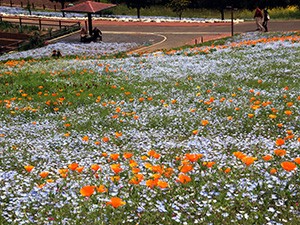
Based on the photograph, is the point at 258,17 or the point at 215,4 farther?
the point at 215,4

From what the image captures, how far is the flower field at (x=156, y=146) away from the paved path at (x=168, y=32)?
1834cm

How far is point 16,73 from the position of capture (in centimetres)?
1734

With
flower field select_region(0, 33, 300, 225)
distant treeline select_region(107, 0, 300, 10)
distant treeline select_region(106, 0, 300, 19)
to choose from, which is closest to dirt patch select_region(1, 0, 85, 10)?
distant treeline select_region(106, 0, 300, 19)

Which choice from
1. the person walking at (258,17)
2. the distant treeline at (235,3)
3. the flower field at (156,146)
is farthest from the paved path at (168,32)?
the flower field at (156,146)

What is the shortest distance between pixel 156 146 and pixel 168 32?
1468 inches

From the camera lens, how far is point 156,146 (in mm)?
6492

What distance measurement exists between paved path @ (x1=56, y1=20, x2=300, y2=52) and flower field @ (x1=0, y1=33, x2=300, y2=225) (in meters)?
18.3

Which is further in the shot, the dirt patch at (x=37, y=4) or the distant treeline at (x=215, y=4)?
the dirt patch at (x=37, y=4)

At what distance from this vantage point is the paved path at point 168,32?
36125 mm

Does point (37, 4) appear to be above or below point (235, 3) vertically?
above

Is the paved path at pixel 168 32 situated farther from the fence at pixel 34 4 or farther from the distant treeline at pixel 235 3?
the fence at pixel 34 4

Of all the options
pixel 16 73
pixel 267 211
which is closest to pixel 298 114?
pixel 267 211

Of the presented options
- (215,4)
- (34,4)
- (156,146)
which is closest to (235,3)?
(215,4)

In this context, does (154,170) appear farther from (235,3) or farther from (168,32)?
(235,3)
